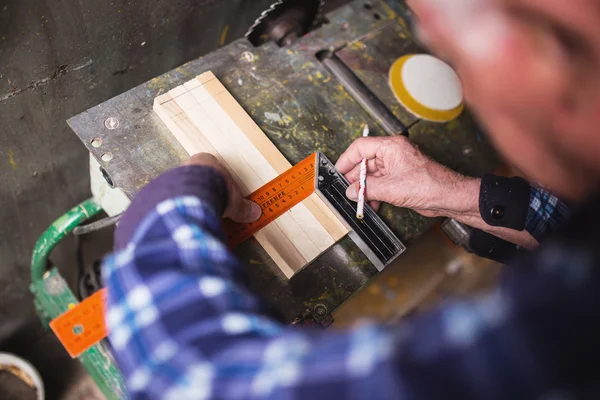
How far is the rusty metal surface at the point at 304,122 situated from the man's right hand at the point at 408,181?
11 centimetres

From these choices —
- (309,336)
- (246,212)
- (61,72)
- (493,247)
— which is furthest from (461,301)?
(61,72)

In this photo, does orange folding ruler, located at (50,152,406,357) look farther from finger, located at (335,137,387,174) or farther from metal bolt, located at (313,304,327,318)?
metal bolt, located at (313,304,327,318)

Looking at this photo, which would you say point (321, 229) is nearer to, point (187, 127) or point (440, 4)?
point (187, 127)

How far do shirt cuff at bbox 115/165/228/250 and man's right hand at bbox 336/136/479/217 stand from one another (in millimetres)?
499

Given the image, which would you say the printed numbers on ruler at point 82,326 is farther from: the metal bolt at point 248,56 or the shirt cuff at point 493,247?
the shirt cuff at point 493,247

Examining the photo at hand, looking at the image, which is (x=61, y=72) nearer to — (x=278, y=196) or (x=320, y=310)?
(x=278, y=196)

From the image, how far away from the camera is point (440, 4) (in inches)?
30.5

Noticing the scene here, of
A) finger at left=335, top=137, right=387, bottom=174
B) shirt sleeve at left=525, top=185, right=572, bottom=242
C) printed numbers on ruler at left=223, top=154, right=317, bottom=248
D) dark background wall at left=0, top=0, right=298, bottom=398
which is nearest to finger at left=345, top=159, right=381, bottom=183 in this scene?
finger at left=335, top=137, right=387, bottom=174

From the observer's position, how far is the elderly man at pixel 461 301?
Result: 1.97 ft

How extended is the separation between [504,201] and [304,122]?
63 centimetres

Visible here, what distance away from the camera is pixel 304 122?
158cm

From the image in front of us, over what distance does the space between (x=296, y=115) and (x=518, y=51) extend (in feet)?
3.16

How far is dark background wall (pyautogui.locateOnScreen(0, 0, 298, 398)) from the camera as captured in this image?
140 cm

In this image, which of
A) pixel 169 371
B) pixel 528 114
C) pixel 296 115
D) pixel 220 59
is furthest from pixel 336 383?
pixel 220 59
